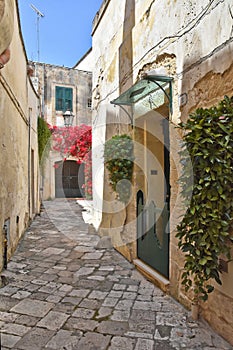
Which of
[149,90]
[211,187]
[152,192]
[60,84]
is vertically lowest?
[152,192]

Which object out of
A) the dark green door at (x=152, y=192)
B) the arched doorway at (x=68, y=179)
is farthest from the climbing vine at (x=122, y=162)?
the arched doorway at (x=68, y=179)

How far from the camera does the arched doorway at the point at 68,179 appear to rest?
14.3 meters

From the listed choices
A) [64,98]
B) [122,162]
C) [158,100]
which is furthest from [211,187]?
[64,98]

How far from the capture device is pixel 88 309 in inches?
110

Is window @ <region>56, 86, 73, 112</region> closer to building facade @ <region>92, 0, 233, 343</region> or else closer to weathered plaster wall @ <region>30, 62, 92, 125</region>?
weathered plaster wall @ <region>30, 62, 92, 125</region>

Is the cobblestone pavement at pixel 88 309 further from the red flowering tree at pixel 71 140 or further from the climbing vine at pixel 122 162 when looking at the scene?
the red flowering tree at pixel 71 140

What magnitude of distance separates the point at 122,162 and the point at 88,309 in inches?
86.7

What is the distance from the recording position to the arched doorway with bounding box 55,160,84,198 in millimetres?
14320

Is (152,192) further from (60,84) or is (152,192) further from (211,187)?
(60,84)

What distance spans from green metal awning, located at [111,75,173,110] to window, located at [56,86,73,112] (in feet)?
34.5

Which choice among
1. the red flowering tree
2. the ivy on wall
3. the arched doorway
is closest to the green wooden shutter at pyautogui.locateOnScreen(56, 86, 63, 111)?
the red flowering tree

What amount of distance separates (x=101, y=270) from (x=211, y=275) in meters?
2.13

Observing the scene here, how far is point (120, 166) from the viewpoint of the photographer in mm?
4320

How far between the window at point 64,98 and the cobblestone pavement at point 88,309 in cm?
1062
